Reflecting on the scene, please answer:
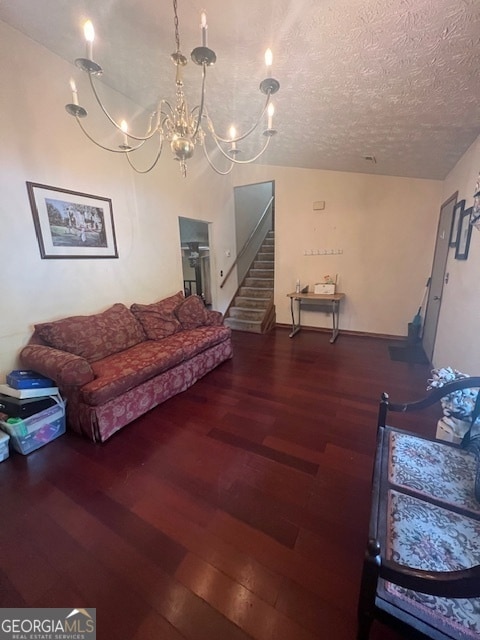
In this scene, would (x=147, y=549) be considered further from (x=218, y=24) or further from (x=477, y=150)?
(x=477, y=150)

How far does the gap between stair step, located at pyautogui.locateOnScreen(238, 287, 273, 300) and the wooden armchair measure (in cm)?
419

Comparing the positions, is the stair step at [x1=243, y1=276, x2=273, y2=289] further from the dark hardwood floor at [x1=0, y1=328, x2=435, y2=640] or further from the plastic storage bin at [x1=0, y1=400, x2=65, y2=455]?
the plastic storage bin at [x1=0, y1=400, x2=65, y2=455]

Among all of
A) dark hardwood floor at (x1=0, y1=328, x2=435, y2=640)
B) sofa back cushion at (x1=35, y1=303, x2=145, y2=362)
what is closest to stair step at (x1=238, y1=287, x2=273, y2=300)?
sofa back cushion at (x1=35, y1=303, x2=145, y2=362)

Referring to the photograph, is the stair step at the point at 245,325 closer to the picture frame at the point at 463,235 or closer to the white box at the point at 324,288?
the white box at the point at 324,288

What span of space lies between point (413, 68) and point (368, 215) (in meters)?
2.65

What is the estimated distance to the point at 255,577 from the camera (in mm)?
1157

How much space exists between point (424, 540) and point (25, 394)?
96.8 inches

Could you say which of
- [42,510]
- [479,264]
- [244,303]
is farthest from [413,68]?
[244,303]

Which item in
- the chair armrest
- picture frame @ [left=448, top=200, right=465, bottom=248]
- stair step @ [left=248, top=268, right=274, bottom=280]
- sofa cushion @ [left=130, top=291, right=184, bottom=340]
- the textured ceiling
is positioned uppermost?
the textured ceiling

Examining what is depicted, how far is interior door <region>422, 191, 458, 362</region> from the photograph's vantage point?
3.13 meters

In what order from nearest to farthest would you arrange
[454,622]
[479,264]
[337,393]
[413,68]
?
[454,622], [413,68], [479,264], [337,393]

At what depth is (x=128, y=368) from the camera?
7.38ft

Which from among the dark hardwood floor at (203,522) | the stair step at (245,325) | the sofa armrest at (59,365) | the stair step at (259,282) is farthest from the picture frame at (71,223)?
the stair step at (259,282)

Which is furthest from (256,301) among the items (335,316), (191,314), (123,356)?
(123,356)
